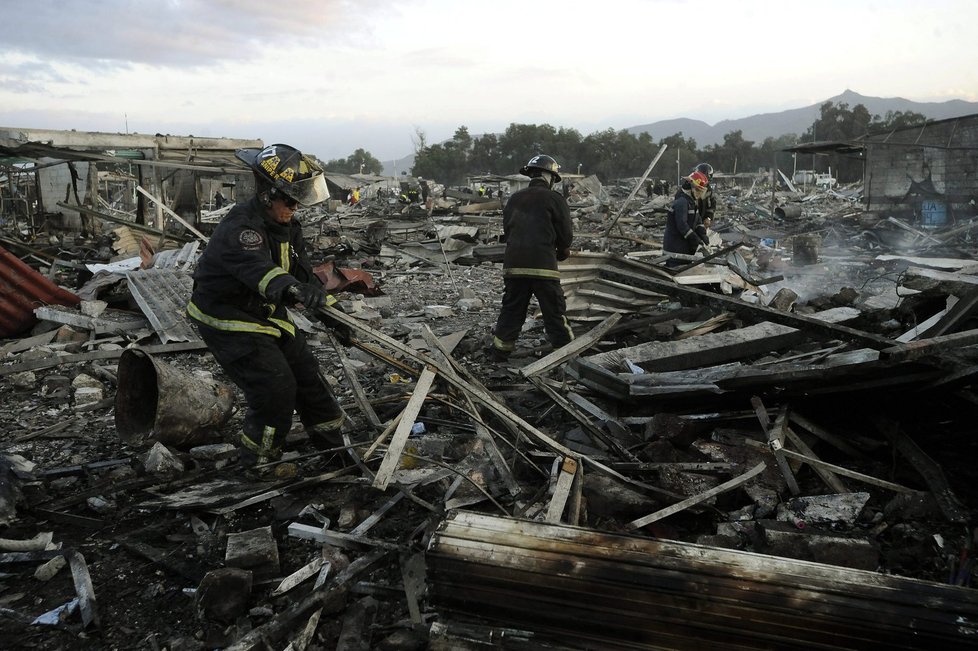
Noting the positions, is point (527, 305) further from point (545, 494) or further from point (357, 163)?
point (357, 163)

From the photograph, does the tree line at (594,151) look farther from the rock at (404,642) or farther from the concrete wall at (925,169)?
the rock at (404,642)

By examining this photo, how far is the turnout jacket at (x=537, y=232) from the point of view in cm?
555

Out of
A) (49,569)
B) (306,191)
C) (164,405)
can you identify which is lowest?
(49,569)

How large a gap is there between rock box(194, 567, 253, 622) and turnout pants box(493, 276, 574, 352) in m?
3.53

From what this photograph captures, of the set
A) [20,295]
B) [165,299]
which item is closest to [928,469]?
[165,299]

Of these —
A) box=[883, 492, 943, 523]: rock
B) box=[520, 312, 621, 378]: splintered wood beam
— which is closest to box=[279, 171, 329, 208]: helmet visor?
box=[520, 312, 621, 378]: splintered wood beam

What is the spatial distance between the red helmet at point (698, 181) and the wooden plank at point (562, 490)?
514cm

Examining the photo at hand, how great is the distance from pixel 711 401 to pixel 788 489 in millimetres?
728

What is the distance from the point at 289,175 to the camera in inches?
129

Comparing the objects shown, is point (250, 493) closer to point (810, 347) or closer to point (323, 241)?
point (810, 347)

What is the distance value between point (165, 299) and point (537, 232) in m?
4.36

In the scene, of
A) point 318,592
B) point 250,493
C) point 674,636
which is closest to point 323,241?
point 250,493

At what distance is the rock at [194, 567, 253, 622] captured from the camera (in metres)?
2.48

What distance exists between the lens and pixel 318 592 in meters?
2.52
